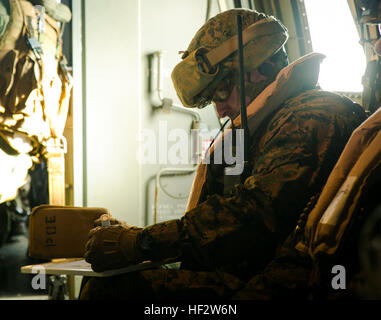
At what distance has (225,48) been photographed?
139 centimetres

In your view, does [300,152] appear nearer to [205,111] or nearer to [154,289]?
[154,289]

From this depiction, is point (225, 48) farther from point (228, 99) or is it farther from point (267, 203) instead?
point (267, 203)

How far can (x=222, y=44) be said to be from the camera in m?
1.39

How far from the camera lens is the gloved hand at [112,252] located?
1.09m

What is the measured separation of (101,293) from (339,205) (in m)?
0.65

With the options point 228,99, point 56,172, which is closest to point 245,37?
point 228,99

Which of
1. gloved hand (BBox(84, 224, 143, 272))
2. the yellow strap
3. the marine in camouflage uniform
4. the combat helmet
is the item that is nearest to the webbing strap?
the combat helmet

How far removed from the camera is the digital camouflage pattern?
3.44 feet

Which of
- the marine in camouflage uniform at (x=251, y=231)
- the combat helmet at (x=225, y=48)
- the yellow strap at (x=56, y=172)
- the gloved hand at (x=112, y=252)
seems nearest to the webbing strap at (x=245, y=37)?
the combat helmet at (x=225, y=48)

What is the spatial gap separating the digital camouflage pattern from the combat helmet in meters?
0.28

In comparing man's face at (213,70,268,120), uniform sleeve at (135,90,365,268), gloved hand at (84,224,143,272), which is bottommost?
gloved hand at (84,224,143,272)

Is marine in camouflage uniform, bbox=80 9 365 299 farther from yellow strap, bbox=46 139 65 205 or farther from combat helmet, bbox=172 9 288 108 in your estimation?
yellow strap, bbox=46 139 65 205

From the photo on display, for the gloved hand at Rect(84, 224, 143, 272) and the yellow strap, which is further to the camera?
the yellow strap
